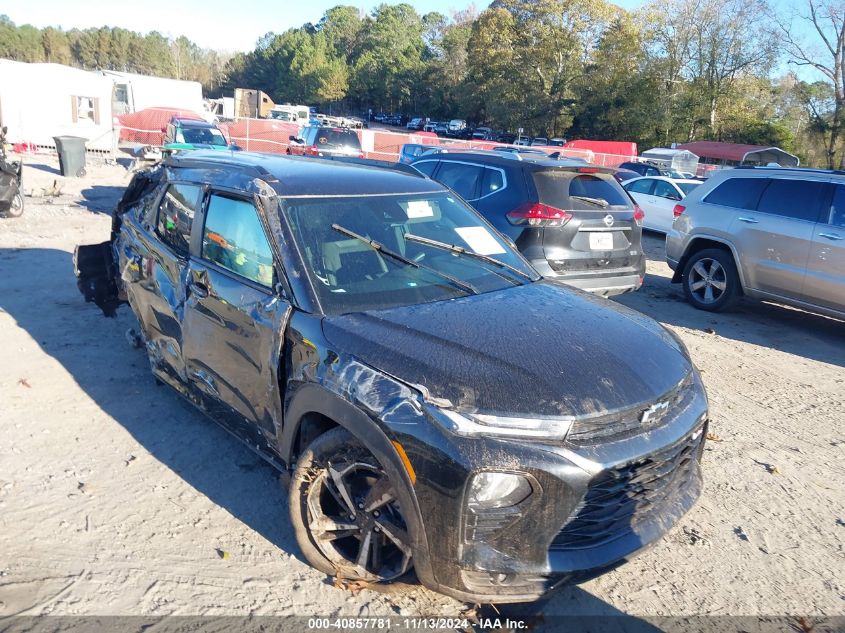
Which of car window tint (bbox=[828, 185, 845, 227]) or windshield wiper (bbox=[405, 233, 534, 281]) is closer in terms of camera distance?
windshield wiper (bbox=[405, 233, 534, 281])

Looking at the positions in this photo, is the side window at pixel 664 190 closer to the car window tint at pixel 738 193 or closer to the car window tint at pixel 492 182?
the car window tint at pixel 738 193

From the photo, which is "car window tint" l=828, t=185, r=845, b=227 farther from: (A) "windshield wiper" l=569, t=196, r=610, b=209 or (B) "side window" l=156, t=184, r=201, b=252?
(B) "side window" l=156, t=184, r=201, b=252

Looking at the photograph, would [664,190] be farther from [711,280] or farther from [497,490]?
[497,490]

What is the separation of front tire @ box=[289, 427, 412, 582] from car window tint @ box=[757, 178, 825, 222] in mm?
6654

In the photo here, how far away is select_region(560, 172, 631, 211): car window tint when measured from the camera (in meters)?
6.41

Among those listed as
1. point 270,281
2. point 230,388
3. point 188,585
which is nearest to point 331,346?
point 270,281

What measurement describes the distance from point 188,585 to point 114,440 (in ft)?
5.27

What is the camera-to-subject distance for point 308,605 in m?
2.82

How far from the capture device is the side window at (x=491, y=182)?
6.83 meters

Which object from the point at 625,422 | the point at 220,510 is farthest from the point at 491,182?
the point at 625,422

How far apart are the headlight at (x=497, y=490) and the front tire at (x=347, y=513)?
1.24 feet

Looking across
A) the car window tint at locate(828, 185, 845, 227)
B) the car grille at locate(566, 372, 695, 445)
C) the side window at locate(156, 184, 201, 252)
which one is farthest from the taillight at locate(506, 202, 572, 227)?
the car grille at locate(566, 372, 695, 445)

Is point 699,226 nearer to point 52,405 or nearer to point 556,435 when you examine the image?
point 556,435

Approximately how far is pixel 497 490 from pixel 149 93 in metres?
37.5
